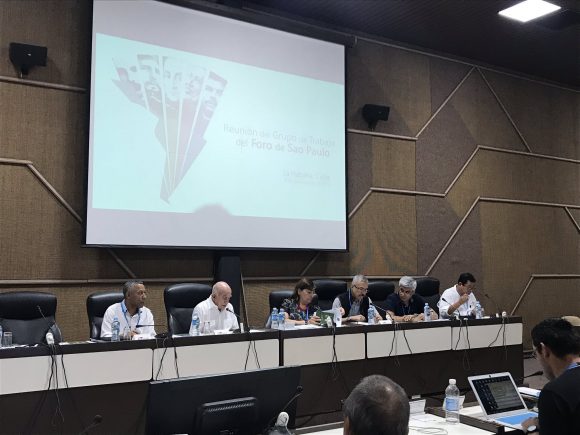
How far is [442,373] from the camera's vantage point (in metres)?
4.85

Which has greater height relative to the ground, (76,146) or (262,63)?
(262,63)

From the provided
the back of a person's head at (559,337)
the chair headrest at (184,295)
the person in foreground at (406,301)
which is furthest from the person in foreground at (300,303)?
the back of a person's head at (559,337)

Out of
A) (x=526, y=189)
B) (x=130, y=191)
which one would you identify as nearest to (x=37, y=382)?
(x=130, y=191)

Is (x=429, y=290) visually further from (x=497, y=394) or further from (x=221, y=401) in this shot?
(x=221, y=401)

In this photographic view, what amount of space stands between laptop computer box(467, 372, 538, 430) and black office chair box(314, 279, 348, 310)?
266cm

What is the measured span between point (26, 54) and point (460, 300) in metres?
4.31

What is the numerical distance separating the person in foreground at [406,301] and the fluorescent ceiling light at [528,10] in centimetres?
300

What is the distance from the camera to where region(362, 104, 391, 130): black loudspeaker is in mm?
6527

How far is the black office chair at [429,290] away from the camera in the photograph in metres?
5.79

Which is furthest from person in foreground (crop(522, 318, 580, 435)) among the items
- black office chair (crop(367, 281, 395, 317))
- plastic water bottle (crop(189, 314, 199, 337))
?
black office chair (crop(367, 281, 395, 317))

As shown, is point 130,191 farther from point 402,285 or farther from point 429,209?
point 429,209

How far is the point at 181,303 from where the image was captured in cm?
443

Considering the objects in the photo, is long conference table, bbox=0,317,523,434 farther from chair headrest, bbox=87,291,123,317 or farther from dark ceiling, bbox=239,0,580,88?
dark ceiling, bbox=239,0,580,88

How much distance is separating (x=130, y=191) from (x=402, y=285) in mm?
2528
